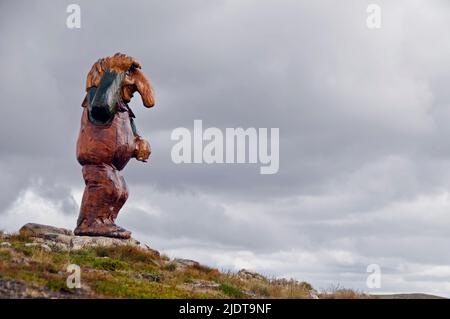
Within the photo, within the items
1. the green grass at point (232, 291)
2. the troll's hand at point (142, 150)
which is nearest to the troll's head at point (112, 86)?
the troll's hand at point (142, 150)

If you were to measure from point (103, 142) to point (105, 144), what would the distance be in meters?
0.09

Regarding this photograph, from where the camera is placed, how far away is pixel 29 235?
78.7 ft

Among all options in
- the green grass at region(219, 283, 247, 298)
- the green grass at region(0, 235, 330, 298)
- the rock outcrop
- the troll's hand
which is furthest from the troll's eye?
the green grass at region(219, 283, 247, 298)

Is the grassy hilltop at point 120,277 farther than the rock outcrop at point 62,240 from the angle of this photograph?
No

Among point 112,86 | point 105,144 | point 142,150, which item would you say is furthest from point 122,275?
point 112,86

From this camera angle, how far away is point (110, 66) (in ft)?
77.3

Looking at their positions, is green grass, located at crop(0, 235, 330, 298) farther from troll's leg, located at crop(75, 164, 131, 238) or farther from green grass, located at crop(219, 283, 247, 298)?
troll's leg, located at crop(75, 164, 131, 238)

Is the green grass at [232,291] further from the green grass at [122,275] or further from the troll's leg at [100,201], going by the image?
the troll's leg at [100,201]

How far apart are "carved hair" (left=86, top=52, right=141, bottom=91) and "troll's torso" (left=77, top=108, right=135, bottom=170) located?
3.24 feet

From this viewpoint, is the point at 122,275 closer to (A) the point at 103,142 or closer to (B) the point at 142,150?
(A) the point at 103,142

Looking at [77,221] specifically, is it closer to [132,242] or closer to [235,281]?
[132,242]

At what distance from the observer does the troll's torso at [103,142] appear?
22859 millimetres

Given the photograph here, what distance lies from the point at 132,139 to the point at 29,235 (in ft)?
15.0
